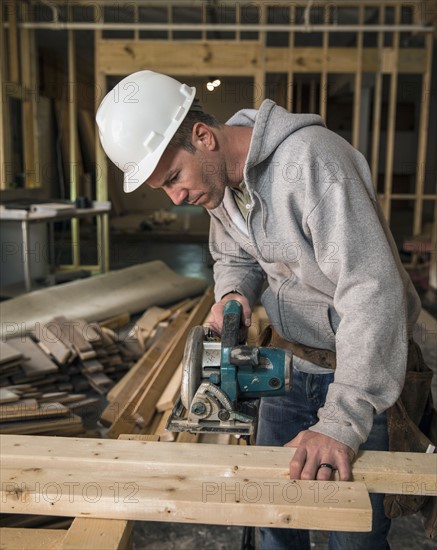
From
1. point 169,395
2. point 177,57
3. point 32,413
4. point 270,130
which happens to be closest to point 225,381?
point 270,130

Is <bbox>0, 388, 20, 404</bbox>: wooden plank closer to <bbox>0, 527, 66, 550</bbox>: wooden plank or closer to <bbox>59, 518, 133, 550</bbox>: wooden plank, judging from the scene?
<bbox>0, 527, 66, 550</bbox>: wooden plank

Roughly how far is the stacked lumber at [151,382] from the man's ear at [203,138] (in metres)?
1.75

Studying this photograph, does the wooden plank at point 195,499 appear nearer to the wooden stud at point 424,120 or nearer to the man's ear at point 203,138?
the man's ear at point 203,138

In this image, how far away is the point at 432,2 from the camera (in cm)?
722

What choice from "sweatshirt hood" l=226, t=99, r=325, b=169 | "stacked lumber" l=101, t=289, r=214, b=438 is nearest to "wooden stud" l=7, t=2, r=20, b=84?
"stacked lumber" l=101, t=289, r=214, b=438

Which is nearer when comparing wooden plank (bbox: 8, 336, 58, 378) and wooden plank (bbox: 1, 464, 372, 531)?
wooden plank (bbox: 1, 464, 372, 531)

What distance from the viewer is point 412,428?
67.6 inches

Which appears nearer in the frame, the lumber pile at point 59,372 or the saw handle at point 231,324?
the saw handle at point 231,324

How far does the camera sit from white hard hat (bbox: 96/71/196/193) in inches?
61.4

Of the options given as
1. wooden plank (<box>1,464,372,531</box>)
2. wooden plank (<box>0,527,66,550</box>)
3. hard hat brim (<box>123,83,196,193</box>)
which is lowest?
wooden plank (<box>0,527,66,550</box>)

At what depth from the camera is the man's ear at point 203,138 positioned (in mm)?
1572

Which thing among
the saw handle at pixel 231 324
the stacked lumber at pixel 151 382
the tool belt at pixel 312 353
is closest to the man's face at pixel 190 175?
the saw handle at pixel 231 324

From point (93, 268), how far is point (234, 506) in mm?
7013

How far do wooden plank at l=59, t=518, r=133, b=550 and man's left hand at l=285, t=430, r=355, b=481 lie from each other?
40cm
